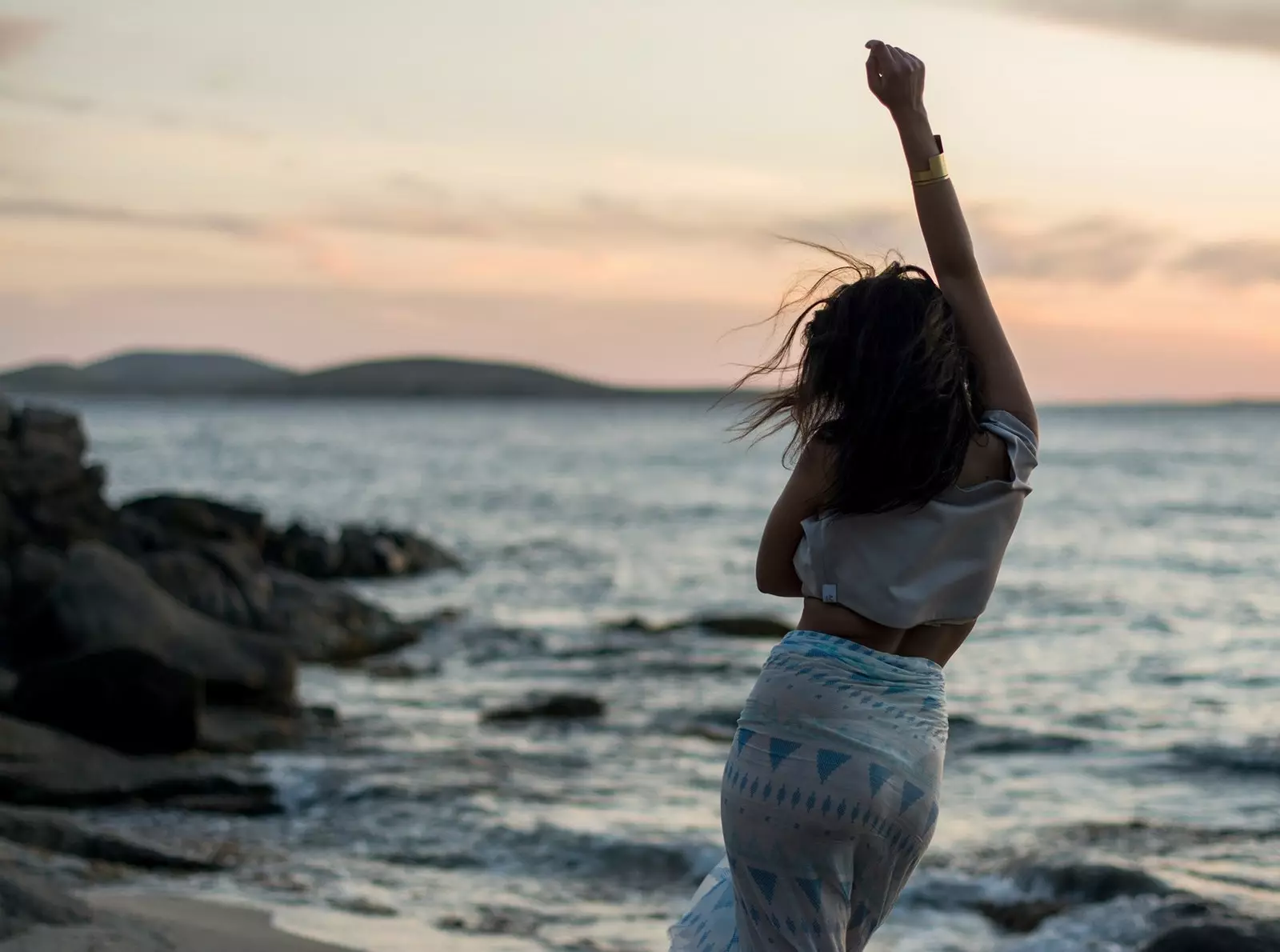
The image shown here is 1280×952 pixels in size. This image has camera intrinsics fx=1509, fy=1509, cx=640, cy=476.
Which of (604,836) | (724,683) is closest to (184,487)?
(724,683)

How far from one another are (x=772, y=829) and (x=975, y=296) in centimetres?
108

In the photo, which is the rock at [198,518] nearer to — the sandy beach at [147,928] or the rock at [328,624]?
the rock at [328,624]

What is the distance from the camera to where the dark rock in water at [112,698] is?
28.8 ft

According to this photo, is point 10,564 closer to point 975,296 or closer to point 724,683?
point 724,683

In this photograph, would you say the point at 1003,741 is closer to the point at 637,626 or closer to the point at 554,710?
the point at 554,710

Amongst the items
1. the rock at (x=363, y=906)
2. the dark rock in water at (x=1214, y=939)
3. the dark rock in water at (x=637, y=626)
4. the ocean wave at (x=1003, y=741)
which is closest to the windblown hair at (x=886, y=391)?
the dark rock in water at (x=1214, y=939)

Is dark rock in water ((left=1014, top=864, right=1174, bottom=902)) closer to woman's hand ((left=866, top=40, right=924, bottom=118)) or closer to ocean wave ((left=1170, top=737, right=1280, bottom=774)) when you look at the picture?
ocean wave ((left=1170, top=737, right=1280, bottom=774))

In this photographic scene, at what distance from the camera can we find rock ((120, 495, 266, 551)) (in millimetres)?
18531

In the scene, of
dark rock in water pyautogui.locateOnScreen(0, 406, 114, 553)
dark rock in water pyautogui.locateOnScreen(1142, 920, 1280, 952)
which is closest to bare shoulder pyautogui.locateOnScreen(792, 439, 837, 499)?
dark rock in water pyautogui.locateOnScreen(1142, 920, 1280, 952)

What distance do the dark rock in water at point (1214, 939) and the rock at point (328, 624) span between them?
981 cm

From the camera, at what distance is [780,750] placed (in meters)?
2.74

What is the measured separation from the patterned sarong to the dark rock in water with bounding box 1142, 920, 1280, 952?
371 cm

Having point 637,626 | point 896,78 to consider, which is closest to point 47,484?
point 637,626

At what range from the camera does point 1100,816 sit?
9008 mm
